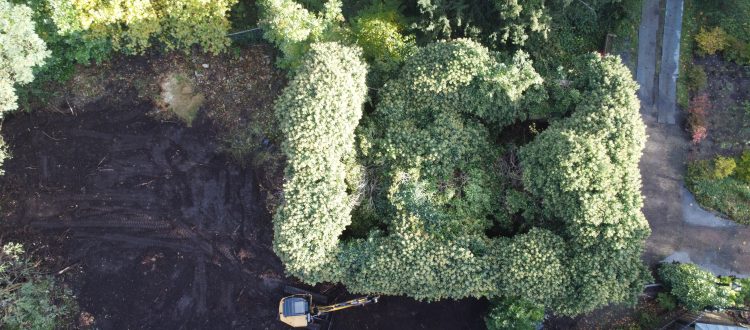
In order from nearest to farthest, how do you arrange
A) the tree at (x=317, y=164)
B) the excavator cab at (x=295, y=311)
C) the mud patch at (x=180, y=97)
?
the tree at (x=317, y=164)
the excavator cab at (x=295, y=311)
the mud patch at (x=180, y=97)

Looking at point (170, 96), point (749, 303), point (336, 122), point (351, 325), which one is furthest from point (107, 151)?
point (749, 303)

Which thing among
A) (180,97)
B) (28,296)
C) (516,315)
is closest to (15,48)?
(180,97)

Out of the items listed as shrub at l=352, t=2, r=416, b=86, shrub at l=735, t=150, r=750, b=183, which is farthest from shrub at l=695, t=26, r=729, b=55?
shrub at l=352, t=2, r=416, b=86

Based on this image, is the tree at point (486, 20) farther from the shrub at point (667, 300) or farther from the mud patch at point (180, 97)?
the shrub at point (667, 300)

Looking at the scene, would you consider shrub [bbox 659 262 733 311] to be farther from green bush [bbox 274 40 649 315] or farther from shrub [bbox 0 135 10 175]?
shrub [bbox 0 135 10 175]

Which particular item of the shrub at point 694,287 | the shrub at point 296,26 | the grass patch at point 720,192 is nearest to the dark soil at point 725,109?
the grass patch at point 720,192

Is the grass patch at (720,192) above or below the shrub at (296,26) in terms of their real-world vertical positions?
below
